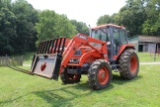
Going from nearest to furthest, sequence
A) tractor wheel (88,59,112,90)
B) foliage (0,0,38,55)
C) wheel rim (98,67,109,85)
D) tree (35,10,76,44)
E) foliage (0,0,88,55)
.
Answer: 1. tractor wheel (88,59,112,90)
2. wheel rim (98,67,109,85)
3. foliage (0,0,38,55)
4. foliage (0,0,88,55)
5. tree (35,10,76,44)

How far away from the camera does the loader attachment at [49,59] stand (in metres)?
5.73

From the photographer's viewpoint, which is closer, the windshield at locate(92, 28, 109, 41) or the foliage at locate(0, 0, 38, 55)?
the windshield at locate(92, 28, 109, 41)

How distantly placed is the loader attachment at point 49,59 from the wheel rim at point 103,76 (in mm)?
1707

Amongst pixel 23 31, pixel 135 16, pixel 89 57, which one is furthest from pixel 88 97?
pixel 135 16

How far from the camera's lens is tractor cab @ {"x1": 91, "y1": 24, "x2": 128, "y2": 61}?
834 cm

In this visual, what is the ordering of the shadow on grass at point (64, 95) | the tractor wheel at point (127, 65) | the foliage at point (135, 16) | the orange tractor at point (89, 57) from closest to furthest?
the shadow on grass at point (64, 95) < the orange tractor at point (89, 57) < the tractor wheel at point (127, 65) < the foliage at point (135, 16)

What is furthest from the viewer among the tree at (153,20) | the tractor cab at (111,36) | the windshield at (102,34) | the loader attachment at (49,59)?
the tree at (153,20)

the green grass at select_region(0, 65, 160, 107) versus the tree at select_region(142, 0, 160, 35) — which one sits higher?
the tree at select_region(142, 0, 160, 35)

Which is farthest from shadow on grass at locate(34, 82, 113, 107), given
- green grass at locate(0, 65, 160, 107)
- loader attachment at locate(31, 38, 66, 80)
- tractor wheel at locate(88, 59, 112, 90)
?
loader attachment at locate(31, 38, 66, 80)

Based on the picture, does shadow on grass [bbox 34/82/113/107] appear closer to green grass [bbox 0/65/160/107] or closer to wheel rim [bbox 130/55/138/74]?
green grass [bbox 0/65/160/107]

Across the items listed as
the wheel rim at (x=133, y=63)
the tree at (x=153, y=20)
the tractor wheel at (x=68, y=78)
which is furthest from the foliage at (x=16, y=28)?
the wheel rim at (x=133, y=63)

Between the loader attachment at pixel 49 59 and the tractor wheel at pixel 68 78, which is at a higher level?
the loader attachment at pixel 49 59

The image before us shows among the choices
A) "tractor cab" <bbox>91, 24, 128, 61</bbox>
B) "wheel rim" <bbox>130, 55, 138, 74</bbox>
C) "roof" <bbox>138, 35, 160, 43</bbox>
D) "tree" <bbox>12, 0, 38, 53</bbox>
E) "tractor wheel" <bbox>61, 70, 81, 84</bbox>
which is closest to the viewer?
"tractor wheel" <bbox>61, 70, 81, 84</bbox>

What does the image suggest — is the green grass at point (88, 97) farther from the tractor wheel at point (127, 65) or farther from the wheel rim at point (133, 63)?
the wheel rim at point (133, 63)
